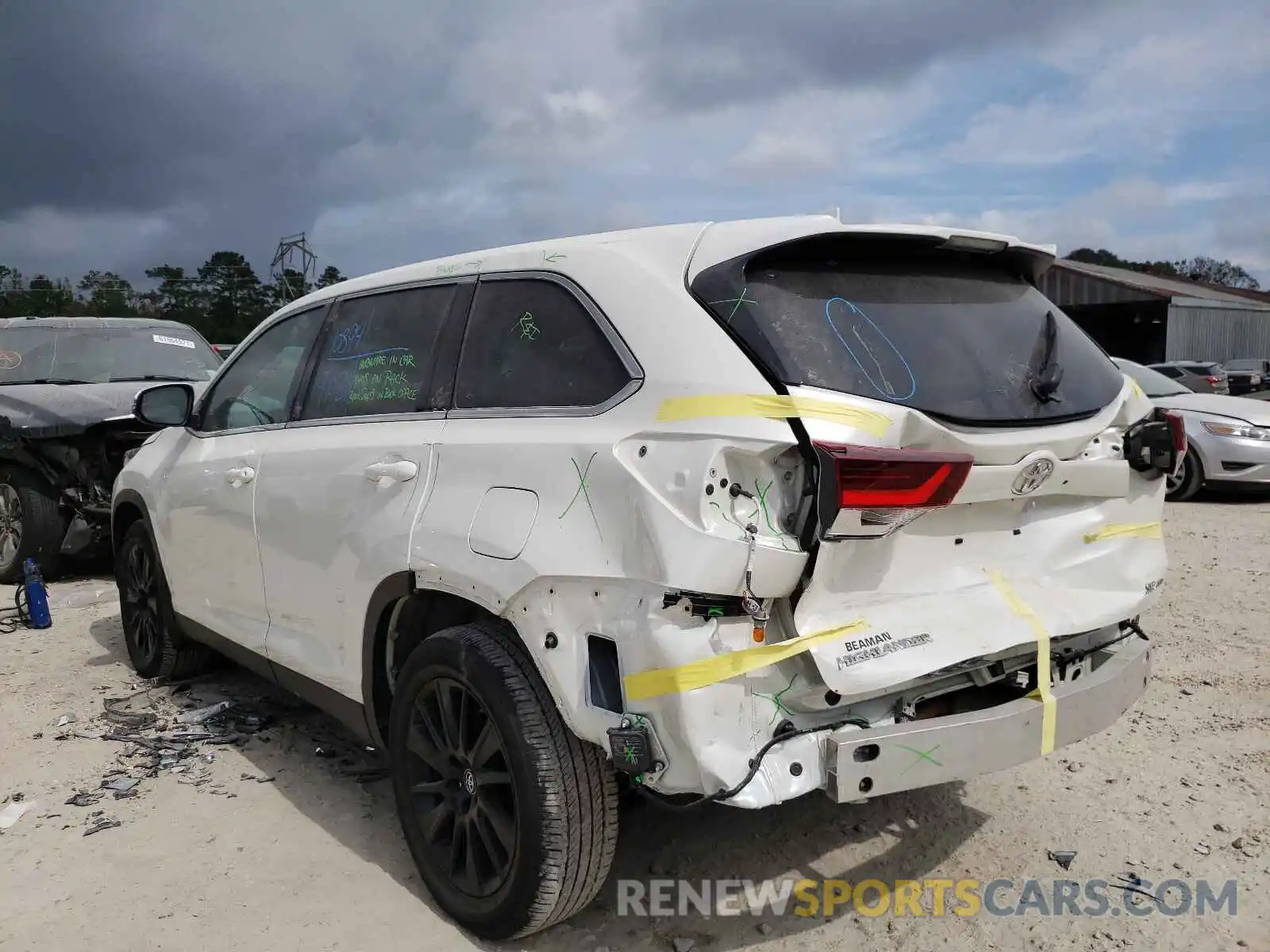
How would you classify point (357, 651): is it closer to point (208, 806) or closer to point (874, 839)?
point (208, 806)

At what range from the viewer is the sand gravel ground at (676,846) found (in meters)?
2.82

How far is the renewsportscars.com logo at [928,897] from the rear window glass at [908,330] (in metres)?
1.44

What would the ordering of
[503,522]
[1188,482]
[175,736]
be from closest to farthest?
1. [503,522]
2. [175,736]
3. [1188,482]

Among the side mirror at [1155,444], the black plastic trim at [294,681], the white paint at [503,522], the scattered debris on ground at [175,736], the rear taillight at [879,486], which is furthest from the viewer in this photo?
the scattered debris on ground at [175,736]

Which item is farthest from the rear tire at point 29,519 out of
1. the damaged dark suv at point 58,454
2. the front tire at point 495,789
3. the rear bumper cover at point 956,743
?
the rear bumper cover at point 956,743

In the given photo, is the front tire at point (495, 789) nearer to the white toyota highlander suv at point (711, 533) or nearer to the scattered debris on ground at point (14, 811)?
the white toyota highlander suv at point (711, 533)

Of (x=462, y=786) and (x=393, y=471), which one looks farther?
(x=393, y=471)

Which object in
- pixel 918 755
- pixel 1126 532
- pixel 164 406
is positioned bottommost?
pixel 918 755

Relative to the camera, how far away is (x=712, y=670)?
2.18 metres

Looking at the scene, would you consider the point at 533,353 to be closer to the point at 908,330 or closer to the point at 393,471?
the point at 393,471

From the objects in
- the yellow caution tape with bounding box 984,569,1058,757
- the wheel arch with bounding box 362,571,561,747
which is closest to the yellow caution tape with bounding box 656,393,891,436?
the yellow caution tape with bounding box 984,569,1058,757

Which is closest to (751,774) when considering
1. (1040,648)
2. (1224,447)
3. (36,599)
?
(1040,648)

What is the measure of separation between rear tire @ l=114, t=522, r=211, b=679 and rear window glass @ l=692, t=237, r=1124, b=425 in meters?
3.55

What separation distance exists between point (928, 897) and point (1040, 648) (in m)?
0.91
